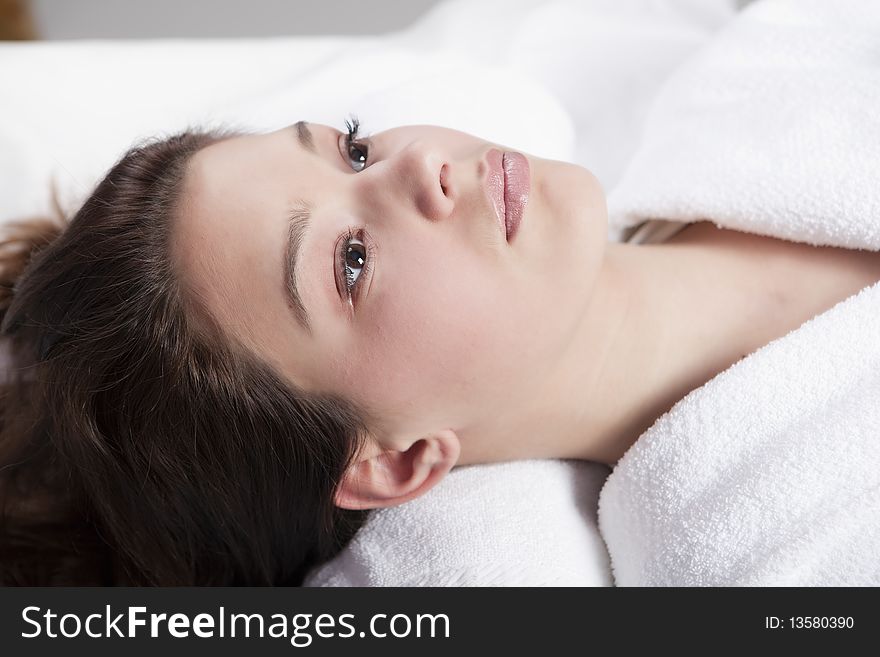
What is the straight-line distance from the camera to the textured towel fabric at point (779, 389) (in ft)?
2.94

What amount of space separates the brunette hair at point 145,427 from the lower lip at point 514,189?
27cm

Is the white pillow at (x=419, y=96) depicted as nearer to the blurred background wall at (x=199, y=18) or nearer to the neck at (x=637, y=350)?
the neck at (x=637, y=350)

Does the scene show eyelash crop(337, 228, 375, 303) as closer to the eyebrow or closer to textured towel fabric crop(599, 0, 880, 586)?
the eyebrow

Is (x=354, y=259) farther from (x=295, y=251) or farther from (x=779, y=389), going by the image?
(x=779, y=389)

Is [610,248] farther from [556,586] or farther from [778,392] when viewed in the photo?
[556,586]

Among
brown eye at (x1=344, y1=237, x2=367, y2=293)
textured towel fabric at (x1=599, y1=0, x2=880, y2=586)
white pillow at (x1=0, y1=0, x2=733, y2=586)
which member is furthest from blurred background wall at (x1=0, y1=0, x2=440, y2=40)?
brown eye at (x1=344, y1=237, x2=367, y2=293)

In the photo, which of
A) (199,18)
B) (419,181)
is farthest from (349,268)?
(199,18)

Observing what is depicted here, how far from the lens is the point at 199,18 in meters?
2.02

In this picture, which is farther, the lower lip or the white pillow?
the white pillow

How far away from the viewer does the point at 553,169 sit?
97 cm

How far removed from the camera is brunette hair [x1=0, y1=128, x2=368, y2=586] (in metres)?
0.91

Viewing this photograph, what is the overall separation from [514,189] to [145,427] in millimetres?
490

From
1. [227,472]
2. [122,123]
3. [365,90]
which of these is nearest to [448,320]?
[227,472]

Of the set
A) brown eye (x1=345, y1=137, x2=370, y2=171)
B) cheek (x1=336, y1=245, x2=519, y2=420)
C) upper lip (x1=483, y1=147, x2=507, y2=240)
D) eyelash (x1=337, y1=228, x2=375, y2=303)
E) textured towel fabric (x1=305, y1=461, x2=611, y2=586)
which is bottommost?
textured towel fabric (x1=305, y1=461, x2=611, y2=586)
